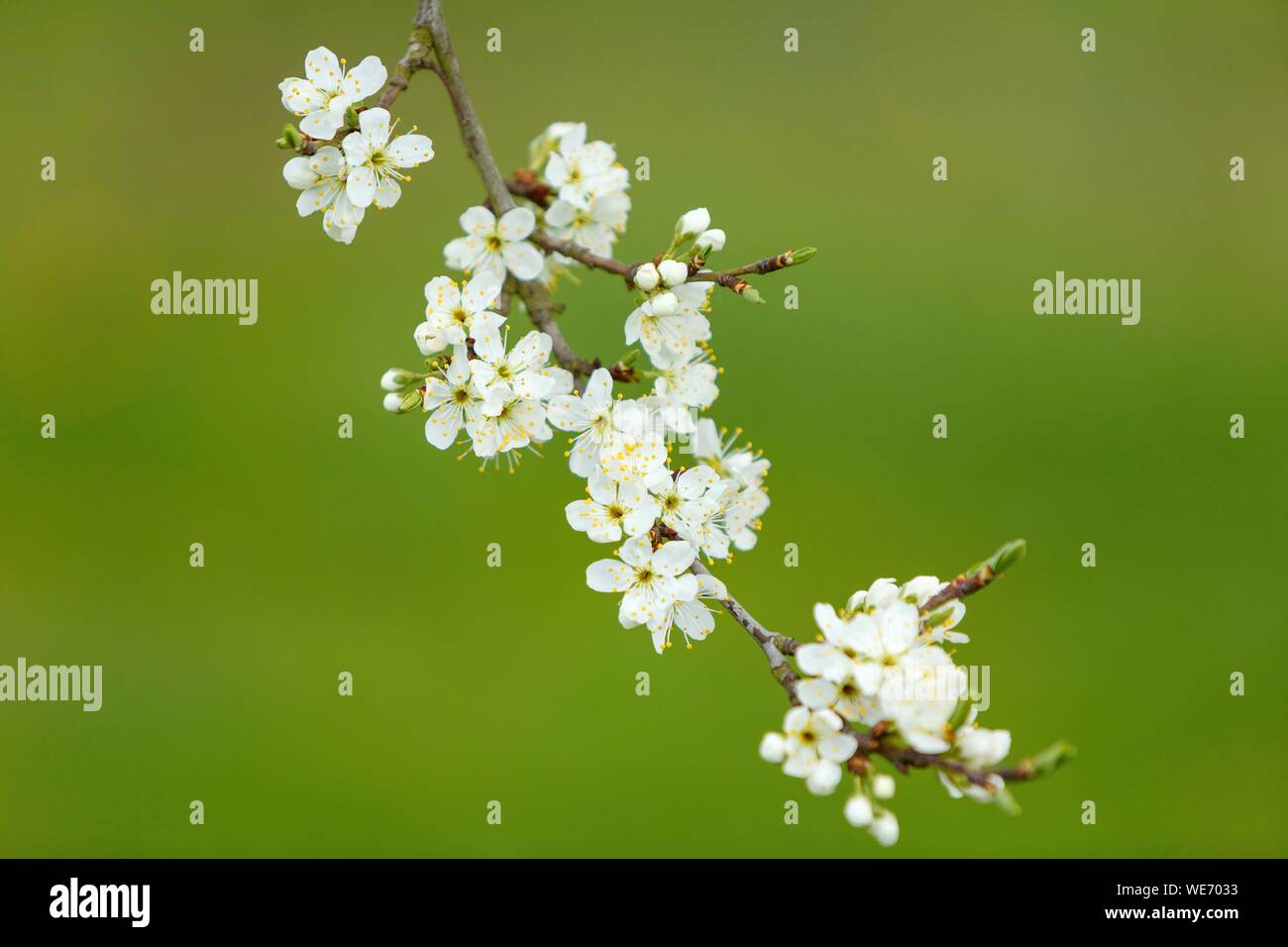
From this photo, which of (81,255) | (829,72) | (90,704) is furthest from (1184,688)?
(81,255)

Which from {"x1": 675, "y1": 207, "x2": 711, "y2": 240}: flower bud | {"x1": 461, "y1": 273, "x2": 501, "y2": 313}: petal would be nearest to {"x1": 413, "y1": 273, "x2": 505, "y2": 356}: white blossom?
{"x1": 461, "y1": 273, "x2": 501, "y2": 313}: petal

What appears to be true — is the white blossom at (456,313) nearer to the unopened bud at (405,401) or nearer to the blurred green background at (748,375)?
the unopened bud at (405,401)

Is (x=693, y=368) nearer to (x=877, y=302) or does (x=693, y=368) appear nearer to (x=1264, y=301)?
(x=877, y=302)

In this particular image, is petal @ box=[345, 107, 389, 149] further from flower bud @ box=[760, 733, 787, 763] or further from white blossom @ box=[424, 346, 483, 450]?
flower bud @ box=[760, 733, 787, 763]

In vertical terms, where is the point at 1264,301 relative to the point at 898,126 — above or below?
below

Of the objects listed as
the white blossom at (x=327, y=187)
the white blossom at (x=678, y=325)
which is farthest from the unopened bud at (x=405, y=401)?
the white blossom at (x=678, y=325)

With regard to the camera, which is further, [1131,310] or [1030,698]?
[1131,310]

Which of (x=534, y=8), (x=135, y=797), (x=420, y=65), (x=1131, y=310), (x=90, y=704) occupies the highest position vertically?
(x=534, y=8)
